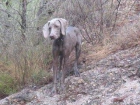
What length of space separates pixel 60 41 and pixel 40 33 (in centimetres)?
250

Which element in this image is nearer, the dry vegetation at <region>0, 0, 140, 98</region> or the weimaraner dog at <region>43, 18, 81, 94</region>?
the weimaraner dog at <region>43, 18, 81, 94</region>

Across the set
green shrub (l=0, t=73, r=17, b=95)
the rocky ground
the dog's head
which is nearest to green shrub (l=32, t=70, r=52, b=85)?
the rocky ground

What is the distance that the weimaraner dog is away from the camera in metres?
7.01

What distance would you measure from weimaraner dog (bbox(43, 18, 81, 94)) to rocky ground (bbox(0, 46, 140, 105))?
26cm

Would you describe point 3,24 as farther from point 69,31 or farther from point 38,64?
point 69,31

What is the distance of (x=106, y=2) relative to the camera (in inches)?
424

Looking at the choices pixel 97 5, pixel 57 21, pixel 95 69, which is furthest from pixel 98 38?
pixel 57 21

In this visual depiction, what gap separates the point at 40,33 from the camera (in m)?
9.68

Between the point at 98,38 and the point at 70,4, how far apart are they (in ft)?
4.16

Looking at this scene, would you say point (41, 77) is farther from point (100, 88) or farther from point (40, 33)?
point (40, 33)

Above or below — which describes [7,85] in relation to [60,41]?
below

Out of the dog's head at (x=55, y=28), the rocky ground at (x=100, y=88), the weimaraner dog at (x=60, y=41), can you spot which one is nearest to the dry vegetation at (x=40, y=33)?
the rocky ground at (x=100, y=88)

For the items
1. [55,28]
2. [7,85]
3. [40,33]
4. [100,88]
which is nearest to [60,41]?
[55,28]

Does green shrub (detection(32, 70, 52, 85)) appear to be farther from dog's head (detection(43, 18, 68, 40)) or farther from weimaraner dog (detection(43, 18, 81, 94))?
dog's head (detection(43, 18, 68, 40))
